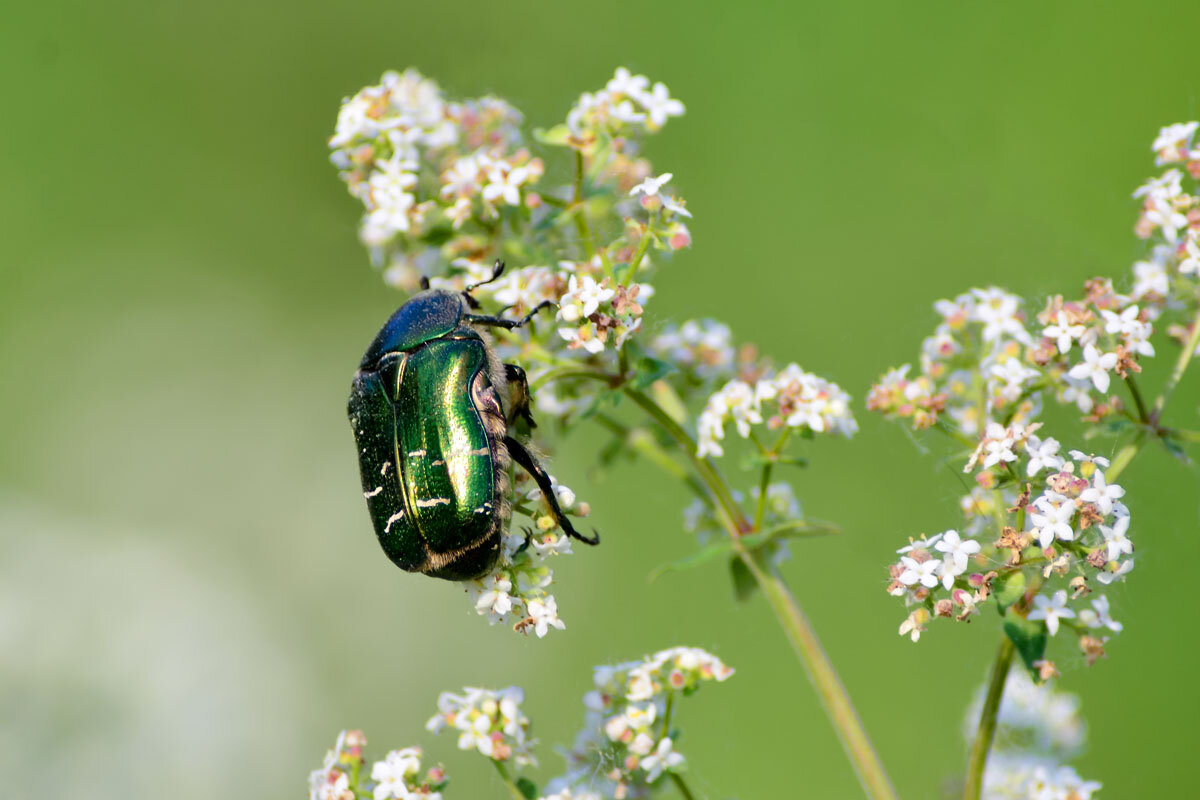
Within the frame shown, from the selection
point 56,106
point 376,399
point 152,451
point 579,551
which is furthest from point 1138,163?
point 56,106

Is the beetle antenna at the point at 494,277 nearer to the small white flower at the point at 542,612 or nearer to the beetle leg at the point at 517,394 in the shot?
the beetle leg at the point at 517,394

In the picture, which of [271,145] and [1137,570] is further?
[271,145]

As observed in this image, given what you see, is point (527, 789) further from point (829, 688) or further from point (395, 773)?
point (829, 688)

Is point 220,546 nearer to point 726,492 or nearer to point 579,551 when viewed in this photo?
point 579,551

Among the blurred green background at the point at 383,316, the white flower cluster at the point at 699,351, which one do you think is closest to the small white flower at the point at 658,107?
the white flower cluster at the point at 699,351

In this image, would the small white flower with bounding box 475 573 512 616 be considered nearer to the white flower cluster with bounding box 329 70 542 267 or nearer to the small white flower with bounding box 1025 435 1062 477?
the white flower cluster with bounding box 329 70 542 267
